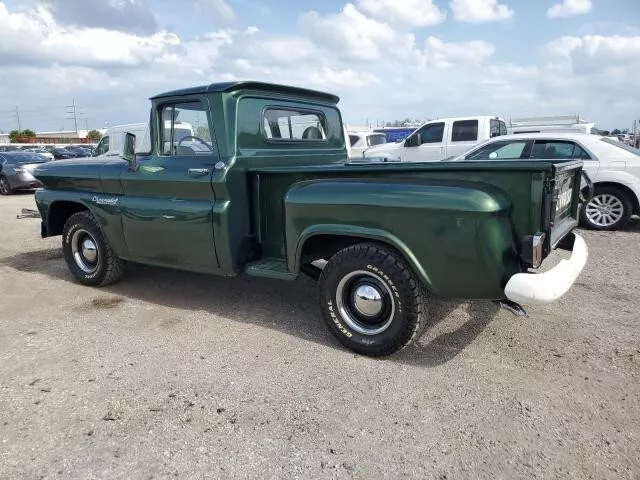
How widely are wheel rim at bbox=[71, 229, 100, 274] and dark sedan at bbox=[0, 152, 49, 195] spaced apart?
459 inches

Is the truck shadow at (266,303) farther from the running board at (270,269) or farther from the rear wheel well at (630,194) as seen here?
the rear wheel well at (630,194)

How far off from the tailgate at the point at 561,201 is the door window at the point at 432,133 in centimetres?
835

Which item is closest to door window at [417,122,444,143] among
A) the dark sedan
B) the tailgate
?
the tailgate

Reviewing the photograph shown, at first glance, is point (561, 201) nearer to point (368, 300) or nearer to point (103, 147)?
point (368, 300)

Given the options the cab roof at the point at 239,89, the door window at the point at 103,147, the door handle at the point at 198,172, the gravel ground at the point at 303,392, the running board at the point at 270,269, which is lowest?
the gravel ground at the point at 303,392

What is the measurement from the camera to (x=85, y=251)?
18.0ft

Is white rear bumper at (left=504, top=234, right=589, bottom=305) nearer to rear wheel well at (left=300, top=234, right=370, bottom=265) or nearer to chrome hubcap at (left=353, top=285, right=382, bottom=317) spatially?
chrome hubcap at (left=353, top=285, right=382, bottom=317)

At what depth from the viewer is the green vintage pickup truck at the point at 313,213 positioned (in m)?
3.12

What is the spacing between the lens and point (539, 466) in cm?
247

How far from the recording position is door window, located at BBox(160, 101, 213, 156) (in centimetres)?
430

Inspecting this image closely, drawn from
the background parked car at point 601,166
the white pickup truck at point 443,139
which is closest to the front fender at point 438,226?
the background parked car at point 601,166

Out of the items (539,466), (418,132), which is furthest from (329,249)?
(418,132)

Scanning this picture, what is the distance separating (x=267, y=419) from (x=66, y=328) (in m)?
2.35

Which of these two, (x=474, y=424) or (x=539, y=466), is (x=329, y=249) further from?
(x=539, y=466)
